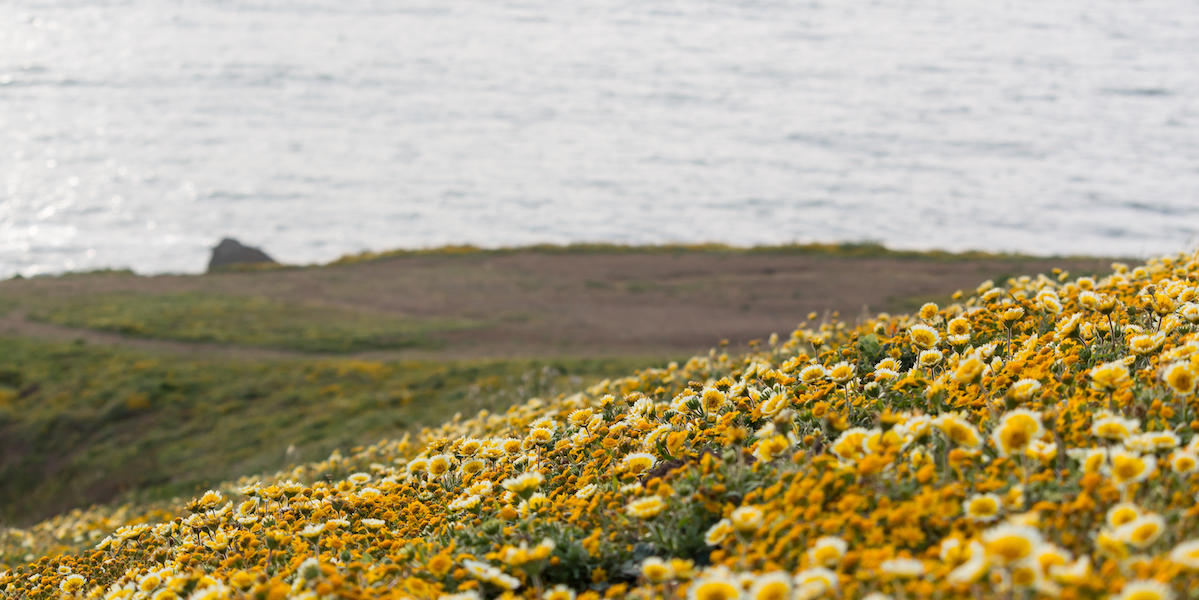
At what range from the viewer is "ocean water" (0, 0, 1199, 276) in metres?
53.9

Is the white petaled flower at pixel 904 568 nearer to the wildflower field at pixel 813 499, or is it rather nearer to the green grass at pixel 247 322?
the wildflower field at pixel 813 499

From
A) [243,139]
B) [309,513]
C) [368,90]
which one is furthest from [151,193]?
[309,513]

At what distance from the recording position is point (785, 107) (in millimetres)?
84188

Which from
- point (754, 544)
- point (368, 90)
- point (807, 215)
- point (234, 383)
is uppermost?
point (368, 90)

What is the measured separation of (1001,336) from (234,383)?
1902 centimetres

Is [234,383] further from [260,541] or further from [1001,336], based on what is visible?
[1001,336]

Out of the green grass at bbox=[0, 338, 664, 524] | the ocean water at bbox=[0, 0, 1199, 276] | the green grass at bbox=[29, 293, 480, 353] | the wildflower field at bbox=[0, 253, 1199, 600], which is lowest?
the green grass at bbox=[0, 338, 664, 524]

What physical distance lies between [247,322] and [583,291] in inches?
391

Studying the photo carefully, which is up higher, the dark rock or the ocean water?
the ocean water

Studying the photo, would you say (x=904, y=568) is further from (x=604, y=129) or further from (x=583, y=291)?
(x=604, y=129)

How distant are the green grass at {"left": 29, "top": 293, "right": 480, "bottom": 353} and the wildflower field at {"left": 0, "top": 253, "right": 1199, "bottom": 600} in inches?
727

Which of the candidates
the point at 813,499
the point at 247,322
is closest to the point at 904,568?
the point at 813,499

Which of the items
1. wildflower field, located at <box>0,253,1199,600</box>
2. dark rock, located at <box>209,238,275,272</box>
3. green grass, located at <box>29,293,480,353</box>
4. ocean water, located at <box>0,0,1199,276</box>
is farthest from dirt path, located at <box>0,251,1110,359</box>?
ocean water, located at <box>0,0,1199,276</box>

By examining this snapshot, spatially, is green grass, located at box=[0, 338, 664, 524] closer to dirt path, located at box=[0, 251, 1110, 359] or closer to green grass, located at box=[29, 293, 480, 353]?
green grass, located at box=[29, 293, 480, 353]
